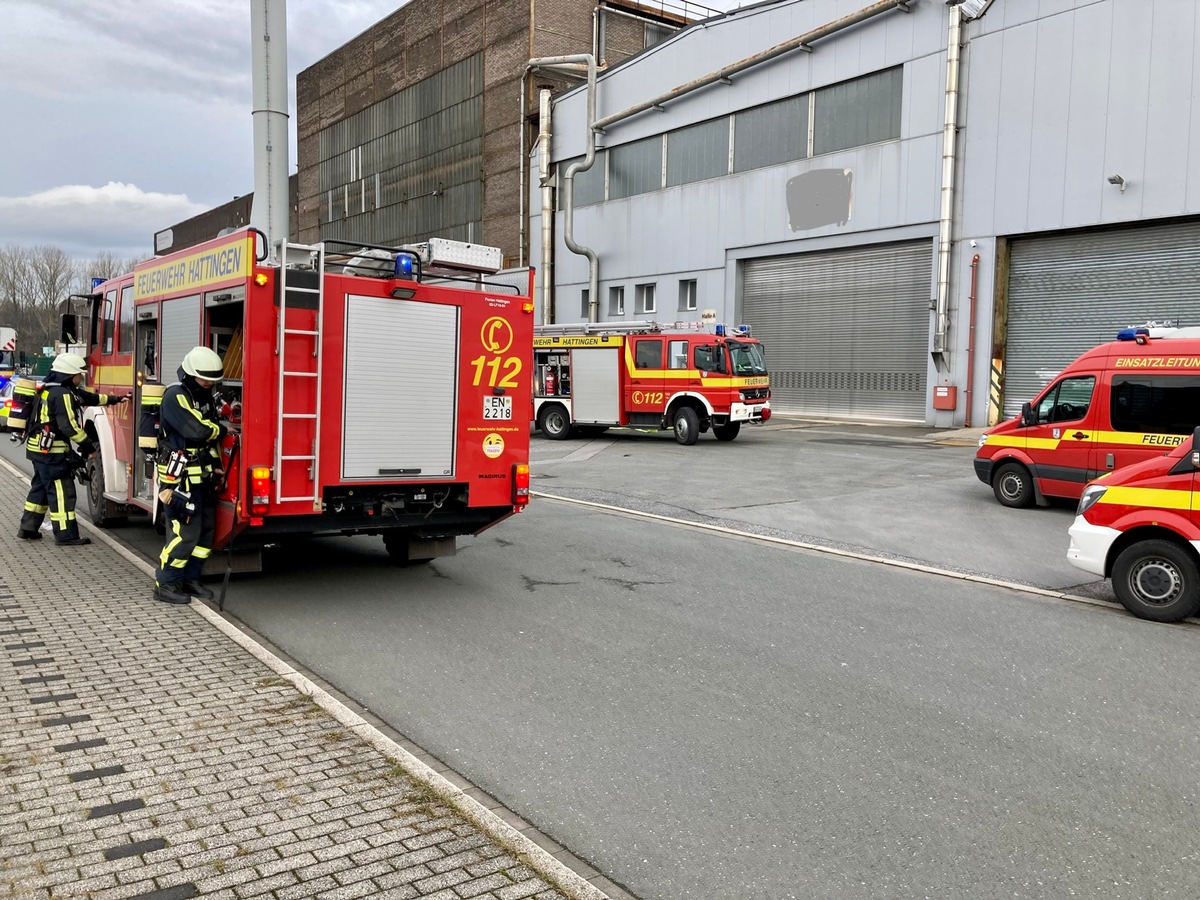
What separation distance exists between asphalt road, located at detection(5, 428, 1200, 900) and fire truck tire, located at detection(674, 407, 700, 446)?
11546mm

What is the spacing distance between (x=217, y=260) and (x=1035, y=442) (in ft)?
33.9

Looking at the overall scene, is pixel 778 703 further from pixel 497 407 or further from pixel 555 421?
pixel 555 421

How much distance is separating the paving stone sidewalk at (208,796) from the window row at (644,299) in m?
28.4

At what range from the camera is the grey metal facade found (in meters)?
21.8

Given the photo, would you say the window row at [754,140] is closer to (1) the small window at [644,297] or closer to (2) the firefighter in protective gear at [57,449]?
(1) the small window at [644,297]

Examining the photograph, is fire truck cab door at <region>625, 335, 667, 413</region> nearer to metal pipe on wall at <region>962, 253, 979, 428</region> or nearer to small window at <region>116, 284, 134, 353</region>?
metal pipe on wall at <region>962, 253, 979, 428</region>

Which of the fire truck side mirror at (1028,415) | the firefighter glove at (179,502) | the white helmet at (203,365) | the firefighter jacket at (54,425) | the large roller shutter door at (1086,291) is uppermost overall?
the large roller shutter door at (1086,291)

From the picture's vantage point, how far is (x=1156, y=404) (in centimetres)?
1170

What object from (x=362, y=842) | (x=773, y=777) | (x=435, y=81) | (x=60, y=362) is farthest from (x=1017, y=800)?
(x=435, y=81)

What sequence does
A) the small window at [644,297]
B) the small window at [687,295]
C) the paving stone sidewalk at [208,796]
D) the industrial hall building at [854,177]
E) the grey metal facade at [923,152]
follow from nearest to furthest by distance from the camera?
the paving stone sidewalk at [208,796], the grey metal facade at [923,152], the industrial hall building at [854,177], the small window at [687,295], the small window at [644,297]

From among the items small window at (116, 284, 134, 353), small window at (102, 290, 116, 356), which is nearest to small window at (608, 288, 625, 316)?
small window at (102, 290, 116, 356)

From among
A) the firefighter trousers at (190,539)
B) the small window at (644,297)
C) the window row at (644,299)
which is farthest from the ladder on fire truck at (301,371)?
the small window at (644,297)

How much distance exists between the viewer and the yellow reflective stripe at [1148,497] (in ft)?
24.4

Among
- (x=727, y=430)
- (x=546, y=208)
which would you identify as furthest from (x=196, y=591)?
(x=546, y=208)
